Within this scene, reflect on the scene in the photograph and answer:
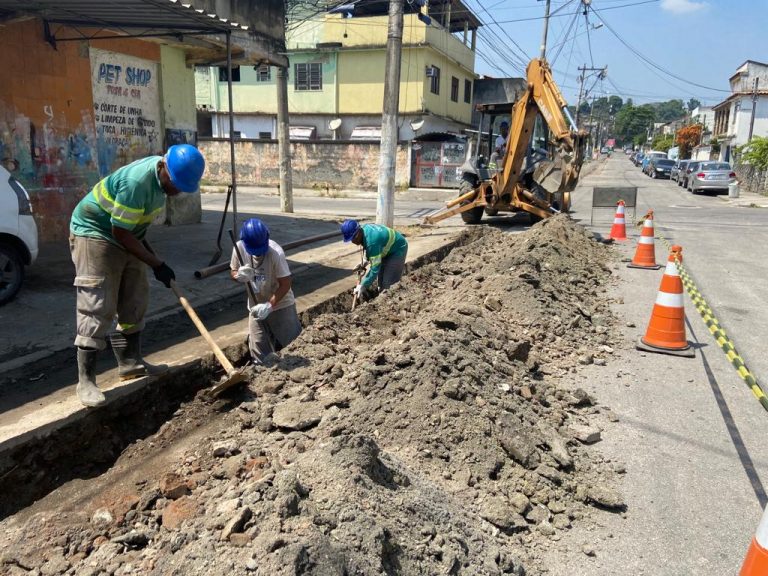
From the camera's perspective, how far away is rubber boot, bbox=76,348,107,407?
157 inches

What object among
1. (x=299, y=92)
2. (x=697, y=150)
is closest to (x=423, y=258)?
(x=299, y=92)

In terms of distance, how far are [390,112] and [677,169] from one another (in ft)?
95.1

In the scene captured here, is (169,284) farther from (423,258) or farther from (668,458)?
(423,258)

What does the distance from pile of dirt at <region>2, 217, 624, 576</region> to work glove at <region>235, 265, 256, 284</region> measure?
689 millimetres

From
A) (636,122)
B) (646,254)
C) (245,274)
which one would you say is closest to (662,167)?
(646,254)

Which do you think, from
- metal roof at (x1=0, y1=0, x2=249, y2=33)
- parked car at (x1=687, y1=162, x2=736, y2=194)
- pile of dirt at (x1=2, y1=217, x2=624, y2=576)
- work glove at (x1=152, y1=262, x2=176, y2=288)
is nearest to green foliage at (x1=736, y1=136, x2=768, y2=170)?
parked car at (x1=687, y1=162, x2=736, y2=194)

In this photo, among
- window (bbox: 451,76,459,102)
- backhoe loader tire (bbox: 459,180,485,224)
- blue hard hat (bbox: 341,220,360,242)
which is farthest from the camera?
window (bbox: 451,76,459,102)

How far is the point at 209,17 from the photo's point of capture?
20.9 ft

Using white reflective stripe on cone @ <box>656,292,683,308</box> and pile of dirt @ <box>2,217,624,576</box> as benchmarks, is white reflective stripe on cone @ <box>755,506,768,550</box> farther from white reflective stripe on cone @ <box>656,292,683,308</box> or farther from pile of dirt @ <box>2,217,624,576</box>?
white reflective stripe on cone @ <box>656,292,683,308</box>

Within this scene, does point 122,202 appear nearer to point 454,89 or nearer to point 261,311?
point 261,311

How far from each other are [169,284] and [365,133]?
1014 inches

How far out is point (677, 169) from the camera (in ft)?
113

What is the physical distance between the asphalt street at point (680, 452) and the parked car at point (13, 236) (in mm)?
5551

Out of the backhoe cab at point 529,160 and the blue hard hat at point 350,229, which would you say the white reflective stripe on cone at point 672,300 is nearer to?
the blue hard hat at point 350,229
